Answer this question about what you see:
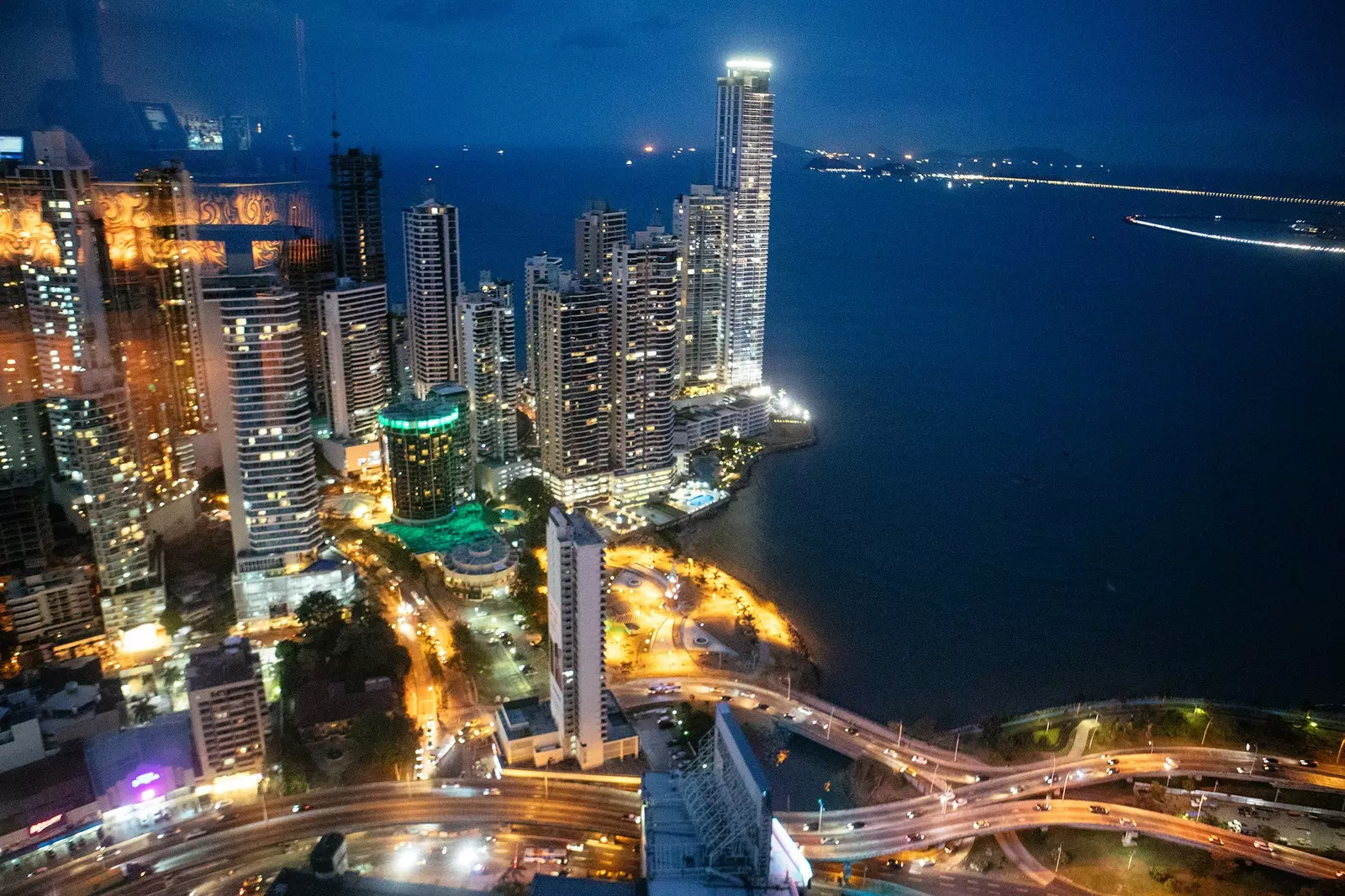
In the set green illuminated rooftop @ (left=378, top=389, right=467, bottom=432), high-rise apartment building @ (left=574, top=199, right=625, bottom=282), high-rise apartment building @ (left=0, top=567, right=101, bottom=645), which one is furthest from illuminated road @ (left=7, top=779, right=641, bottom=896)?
high-rise apartment building @ (left=574, top=199, right=625, bottom=282)

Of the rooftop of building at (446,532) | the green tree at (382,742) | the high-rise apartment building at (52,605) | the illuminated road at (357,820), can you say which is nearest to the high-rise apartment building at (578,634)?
the illuminated road at (357,820)

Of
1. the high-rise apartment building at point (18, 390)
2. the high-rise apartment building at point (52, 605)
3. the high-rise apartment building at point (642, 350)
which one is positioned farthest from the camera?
the high-rise apartment building at point (642, 350)

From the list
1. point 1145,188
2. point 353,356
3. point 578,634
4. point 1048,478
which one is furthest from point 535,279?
point 1145,188

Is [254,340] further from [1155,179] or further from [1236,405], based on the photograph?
[1155,179]

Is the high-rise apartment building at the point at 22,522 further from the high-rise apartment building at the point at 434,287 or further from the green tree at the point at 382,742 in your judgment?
the high-rise apartment building at the point at 434,287

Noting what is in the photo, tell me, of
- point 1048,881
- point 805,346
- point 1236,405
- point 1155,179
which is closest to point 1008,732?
point 1048,881

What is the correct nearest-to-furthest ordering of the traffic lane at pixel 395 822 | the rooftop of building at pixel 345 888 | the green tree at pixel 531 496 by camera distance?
1. the rooftop of building at pixel 345 888
2. the traffic lane at pixel 395 822
3. the green tree at pixel 531 496

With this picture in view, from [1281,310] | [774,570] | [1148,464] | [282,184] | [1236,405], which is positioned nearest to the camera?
[282,184]
